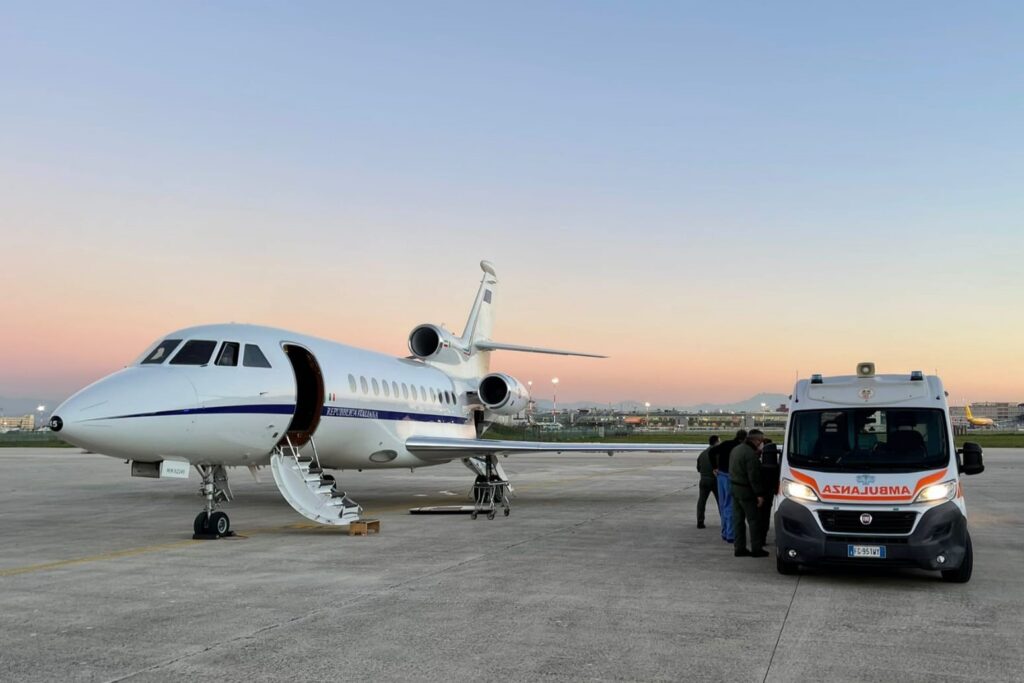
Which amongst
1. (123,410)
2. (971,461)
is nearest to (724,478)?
(971,461)

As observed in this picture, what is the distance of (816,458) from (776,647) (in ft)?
13.2

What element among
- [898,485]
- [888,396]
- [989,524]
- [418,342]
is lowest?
[989,524]

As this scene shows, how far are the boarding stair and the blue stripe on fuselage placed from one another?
2.70ft

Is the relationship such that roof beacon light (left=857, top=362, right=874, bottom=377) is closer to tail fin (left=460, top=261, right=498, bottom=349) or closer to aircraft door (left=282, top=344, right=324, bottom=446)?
aircraft door (left=282, top=344, right=324, bottom=446)

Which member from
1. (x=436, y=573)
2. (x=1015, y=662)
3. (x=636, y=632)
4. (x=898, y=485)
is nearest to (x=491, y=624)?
→ (x=636, y=632)

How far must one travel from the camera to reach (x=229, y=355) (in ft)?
44.6

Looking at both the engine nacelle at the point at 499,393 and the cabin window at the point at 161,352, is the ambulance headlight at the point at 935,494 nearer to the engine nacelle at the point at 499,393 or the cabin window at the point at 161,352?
the cabin window at the point at 161,352

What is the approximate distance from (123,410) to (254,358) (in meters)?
2.68

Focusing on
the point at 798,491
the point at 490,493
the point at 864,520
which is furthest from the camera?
the point at 490,493

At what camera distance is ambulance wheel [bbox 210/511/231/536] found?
12.6m

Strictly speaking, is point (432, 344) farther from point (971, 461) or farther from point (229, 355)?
point (971, 461)

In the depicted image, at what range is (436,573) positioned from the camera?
9.48 meters

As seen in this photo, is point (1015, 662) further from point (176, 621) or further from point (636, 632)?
point (176, 621)

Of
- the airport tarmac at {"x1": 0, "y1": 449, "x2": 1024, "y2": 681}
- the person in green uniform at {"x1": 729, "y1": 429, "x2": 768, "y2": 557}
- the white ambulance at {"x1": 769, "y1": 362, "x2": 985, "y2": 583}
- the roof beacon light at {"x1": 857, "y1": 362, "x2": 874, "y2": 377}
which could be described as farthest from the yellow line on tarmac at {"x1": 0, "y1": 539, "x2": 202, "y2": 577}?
the roof beacon light at {"x1": 857, "y1": 362, "x2": 874, "y2": 377}
